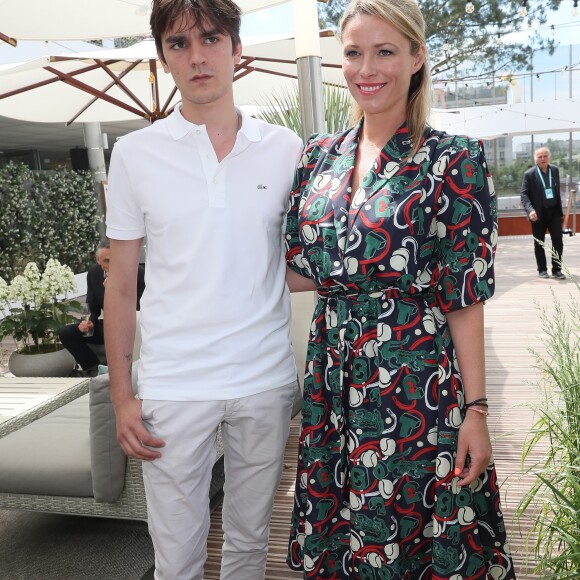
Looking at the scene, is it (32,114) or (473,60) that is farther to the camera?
(473,60)

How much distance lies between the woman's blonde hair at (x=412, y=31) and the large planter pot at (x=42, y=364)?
4.64 metres

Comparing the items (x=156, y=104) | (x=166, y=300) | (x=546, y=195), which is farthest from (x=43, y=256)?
(x=166, y=300)

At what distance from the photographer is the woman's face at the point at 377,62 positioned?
151 centimetres

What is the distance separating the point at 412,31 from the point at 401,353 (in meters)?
0.72

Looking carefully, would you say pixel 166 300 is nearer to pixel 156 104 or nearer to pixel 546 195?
pixel 156 104

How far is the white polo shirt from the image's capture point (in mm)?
1556

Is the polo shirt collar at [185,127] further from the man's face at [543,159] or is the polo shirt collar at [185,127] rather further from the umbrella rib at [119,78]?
the man's face at [543,159]

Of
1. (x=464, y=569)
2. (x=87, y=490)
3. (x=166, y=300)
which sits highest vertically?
(x=166, y=300)

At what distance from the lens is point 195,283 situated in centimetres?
156

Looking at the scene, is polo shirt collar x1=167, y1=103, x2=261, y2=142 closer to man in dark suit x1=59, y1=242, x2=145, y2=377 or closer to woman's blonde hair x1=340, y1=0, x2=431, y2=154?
woman's blonde hair x1=340, y1=0, x2=431, y2=154

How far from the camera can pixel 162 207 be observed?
155cm

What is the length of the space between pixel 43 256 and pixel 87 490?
8.49 m

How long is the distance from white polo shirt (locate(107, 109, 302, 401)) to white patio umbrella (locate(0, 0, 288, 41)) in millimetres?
2926

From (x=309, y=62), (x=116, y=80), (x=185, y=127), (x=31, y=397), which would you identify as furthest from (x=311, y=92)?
(x=116, y=80)
